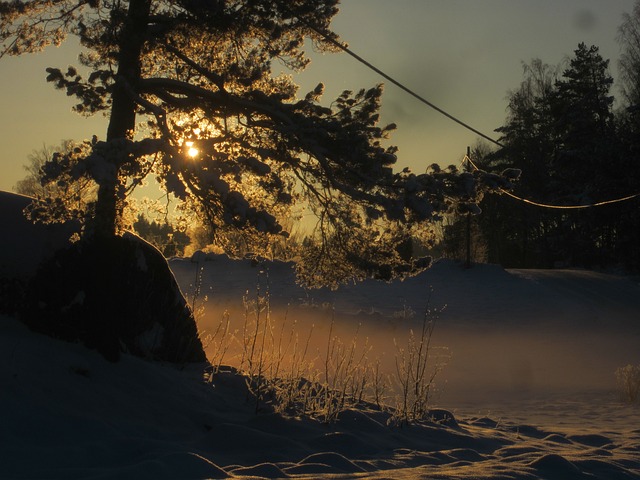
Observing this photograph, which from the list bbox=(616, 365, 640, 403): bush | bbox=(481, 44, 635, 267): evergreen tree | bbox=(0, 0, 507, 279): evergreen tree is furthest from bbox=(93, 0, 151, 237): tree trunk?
bbox=(481, 44, 635, 267): evergreen tree

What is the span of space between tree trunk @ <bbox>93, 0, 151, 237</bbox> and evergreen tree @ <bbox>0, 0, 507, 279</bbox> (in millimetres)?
17

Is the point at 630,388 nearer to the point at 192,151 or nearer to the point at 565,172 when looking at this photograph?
the point at 192,151

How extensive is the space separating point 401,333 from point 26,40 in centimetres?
1706

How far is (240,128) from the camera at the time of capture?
8.98 m

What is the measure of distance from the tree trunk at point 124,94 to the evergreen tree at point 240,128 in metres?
0.02

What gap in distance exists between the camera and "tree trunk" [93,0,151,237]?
27.4ft

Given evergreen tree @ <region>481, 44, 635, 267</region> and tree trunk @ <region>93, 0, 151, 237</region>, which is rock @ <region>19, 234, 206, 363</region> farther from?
evergreen tree @ <region>481, 44, 635, 267</region>

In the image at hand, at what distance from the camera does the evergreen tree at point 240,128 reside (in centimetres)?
747

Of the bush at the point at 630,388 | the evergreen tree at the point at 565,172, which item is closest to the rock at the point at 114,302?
the bush at the point at 630,388

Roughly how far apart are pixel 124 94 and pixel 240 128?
4.83 feet

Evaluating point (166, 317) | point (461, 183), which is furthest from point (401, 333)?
point (461, 183)

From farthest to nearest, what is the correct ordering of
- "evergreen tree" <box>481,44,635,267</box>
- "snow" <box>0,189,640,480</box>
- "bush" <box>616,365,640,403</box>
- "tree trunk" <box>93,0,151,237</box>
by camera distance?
1. "evergreen tree" <box>481,44,635,267</box>
2. "bush" <box>616,365,640,403</box>
3. "tree trunk" <box>93,0,151,237</box>
4. "snow" <box>0,189,640,480</box>

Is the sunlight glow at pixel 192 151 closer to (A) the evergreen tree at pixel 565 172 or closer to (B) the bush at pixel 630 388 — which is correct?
(B) the bush at pixel 630 388

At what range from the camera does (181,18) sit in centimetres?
882
